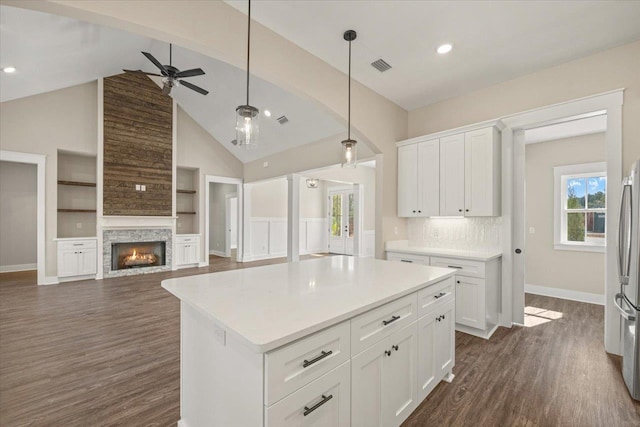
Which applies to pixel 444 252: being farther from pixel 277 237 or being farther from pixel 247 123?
pixel 277 237

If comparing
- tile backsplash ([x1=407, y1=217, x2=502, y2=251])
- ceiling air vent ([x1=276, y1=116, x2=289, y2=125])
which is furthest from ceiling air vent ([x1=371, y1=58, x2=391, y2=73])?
ceiling air vent ([x1=276, y1=116, x2=289, y2=125])

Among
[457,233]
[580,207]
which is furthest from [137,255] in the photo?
[580,207]

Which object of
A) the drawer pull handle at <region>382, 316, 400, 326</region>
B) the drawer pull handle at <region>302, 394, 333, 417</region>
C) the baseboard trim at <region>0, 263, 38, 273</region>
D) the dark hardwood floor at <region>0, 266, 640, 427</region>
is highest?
the drawer pull handle at <region>382, 316, 400, 326</region>

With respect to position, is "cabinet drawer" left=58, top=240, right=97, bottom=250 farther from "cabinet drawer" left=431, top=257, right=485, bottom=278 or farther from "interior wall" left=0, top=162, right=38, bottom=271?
"cabinet drawer" left=431, top=257, right=485, bottom=278


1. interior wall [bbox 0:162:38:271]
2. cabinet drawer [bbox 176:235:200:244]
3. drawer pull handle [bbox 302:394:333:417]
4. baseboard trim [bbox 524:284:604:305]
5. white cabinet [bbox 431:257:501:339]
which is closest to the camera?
drawer pull handle [bbox 302:394:333:417]

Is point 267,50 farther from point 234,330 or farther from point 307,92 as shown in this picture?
point 234,330

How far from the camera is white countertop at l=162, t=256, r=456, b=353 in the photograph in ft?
3.70

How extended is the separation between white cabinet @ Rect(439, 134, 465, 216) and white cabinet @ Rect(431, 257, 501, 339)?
72cm

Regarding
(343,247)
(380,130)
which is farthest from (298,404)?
(343,247)

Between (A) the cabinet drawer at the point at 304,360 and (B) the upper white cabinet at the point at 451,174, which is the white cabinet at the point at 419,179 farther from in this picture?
(A) the cabinet drawer at the point at 304,360

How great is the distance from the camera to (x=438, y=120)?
4.23 metres

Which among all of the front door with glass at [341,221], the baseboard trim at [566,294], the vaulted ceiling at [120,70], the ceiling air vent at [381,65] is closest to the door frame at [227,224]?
the vaulted ceiling at [120,70]

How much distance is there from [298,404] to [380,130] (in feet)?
11.8

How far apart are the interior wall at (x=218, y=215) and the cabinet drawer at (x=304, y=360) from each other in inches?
357
